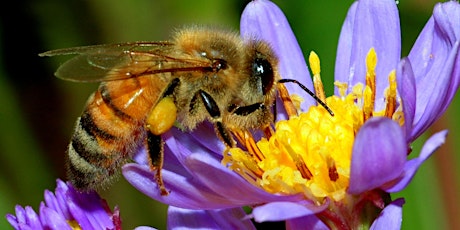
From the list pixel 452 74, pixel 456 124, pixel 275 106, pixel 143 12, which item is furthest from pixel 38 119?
pixel 452 74

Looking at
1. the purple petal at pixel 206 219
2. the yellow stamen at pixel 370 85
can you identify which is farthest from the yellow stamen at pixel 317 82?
the purple petal at pixel 206 219

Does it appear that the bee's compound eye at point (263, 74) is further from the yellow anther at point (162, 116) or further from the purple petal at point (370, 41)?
the purple petal at point (370, 41)

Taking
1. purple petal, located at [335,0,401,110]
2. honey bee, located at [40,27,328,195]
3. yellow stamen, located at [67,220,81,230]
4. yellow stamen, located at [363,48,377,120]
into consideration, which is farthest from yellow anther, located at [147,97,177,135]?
purple petal, located at [335,0,401,110]

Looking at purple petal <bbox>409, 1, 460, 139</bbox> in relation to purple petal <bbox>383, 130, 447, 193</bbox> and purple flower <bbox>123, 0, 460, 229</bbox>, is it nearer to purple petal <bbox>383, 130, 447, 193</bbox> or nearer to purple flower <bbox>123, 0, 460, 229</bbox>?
purple flower <bbox>123, 0, 460, 229</bbox>

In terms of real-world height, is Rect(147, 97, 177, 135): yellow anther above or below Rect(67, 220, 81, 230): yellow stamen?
above

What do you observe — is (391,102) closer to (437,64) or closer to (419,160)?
(437,64)

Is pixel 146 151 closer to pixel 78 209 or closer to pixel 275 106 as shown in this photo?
pixel 78 209
